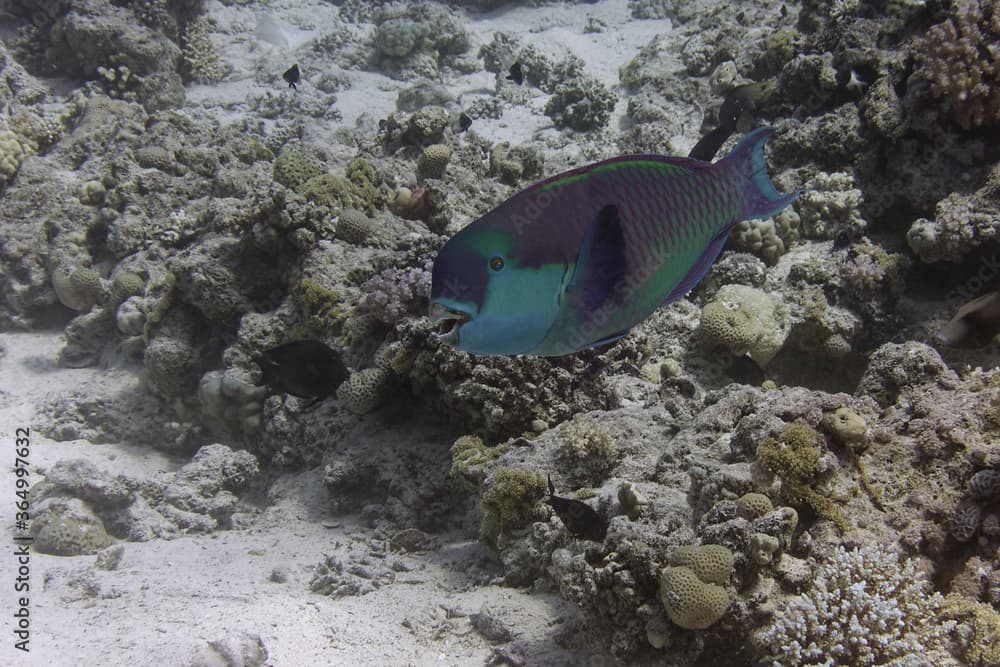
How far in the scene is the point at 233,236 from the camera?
6.52 metres

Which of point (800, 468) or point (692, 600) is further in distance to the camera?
point (800, 468)

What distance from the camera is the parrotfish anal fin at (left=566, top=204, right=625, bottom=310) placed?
117 centimetres

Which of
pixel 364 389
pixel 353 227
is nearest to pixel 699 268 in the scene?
pixel 364 389

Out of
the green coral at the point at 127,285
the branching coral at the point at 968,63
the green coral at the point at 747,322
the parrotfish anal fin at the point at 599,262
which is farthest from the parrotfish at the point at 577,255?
the green coral at the point at 127,285

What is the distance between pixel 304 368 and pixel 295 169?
2905mm

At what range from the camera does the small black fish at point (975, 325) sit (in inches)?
144

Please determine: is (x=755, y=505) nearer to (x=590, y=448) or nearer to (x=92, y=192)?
(x=590, y=448)

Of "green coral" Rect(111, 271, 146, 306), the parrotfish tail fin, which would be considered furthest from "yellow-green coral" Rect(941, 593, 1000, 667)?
"green coral" Rect(111, 271, 146, 306)

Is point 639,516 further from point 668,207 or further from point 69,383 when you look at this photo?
point 69,383

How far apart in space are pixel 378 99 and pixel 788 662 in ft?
45.4

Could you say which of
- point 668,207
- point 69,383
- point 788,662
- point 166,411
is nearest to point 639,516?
point 788,662

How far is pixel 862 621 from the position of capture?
260 centimetres

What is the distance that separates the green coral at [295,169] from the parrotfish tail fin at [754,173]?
5856mm

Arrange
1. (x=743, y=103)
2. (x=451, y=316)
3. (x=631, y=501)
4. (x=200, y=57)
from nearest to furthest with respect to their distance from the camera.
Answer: (x=451, y=316)
(x=631, y=501)
(x=743, y=103)
(x=200, y=57)
